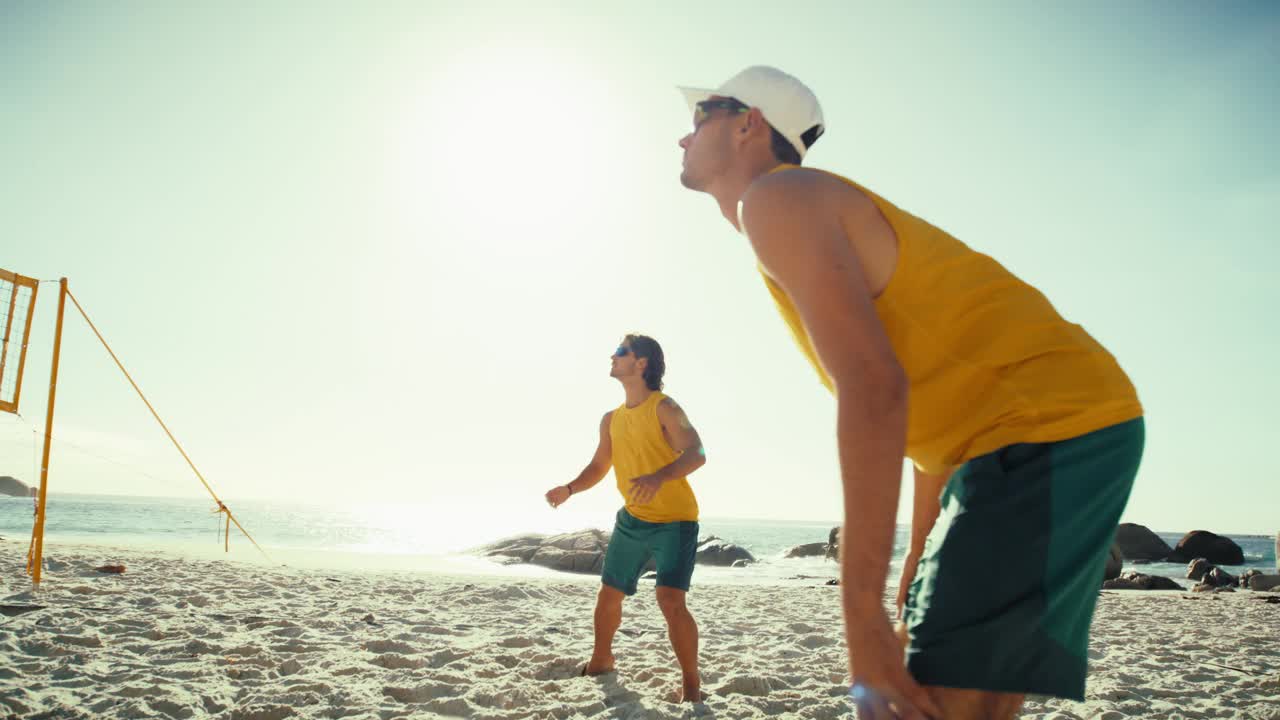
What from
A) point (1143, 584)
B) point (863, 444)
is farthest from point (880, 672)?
point (1143, 584)

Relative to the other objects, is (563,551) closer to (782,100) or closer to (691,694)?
(691,694)

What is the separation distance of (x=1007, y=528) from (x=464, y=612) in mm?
6348

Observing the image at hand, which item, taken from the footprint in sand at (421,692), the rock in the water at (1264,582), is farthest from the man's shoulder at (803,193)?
the rock in the water at (1264,582)

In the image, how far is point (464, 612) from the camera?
6668 mm

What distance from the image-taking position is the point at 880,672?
97 cm

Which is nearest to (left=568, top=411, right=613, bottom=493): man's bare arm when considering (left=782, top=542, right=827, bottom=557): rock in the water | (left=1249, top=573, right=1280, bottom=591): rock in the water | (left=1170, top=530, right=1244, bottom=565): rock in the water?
(left=1249, top=573, right=1280, bottom=591): rock in the water

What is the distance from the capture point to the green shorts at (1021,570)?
40.4 inches

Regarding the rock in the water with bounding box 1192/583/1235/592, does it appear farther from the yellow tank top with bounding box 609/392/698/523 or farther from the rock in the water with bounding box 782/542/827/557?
the yellow tank top with bounding box 609/392/698/523

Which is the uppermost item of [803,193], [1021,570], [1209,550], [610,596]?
[803,193]

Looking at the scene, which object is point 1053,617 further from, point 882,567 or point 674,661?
point 674,661

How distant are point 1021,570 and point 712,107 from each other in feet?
3.36

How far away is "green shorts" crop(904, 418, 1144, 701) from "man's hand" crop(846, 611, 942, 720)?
80 mm

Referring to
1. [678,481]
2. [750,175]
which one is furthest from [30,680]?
[750,175]

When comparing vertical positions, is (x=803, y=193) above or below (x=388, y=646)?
above
